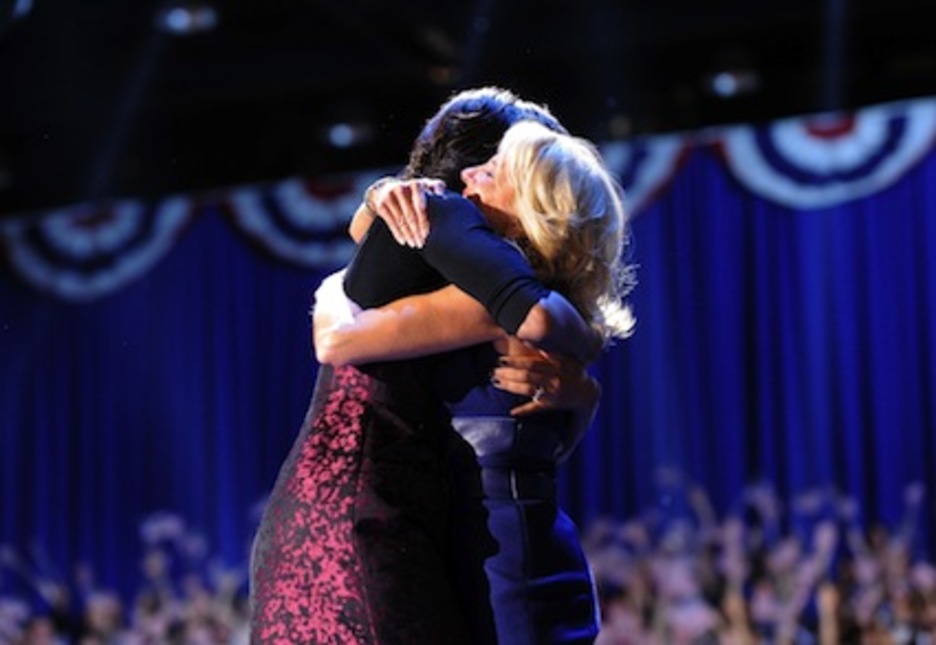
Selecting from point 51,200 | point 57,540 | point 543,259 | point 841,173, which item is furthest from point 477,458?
point 51,200

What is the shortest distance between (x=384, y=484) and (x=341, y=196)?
15.0 ft

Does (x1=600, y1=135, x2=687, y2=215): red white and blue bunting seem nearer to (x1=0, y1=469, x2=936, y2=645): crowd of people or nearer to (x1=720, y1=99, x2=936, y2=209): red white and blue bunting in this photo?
(x1=720, y1=99, x2=936, y2=209): red white and blue bunting

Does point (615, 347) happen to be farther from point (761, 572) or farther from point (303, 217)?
point (303, 217)

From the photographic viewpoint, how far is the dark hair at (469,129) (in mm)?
1678

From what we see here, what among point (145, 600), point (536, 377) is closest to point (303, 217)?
point (145, 600)

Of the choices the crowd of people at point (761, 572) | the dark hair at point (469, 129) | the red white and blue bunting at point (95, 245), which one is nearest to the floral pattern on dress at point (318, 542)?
the dark hair at point (469, 129)

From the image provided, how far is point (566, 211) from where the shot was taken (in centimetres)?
157

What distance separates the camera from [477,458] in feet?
5.14

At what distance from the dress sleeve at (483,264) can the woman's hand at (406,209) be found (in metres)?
0.01

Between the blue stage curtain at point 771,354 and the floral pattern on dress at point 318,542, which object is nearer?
the floral pattern on dress at point 318,542

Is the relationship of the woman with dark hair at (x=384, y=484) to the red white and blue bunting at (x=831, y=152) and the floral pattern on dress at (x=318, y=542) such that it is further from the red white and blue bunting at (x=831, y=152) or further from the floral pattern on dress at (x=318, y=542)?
the red white and blue bunting at (x=831, y=152)

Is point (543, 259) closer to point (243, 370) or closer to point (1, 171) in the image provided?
point (243, 370)

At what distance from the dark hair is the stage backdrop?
3.69m

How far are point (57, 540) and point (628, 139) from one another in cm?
268
